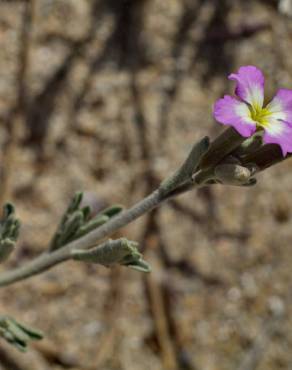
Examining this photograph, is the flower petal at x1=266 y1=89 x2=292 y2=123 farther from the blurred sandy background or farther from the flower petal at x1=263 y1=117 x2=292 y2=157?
the blurred sandy background

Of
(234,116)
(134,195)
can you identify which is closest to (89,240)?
(234,116)

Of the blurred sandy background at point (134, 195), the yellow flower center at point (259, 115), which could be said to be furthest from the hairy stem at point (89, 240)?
the blurred sandy background at point (134, 195)

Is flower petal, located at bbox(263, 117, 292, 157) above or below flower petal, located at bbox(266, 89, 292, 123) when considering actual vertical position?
below

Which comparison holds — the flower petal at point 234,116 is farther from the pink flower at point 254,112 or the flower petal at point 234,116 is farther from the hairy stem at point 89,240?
the hairy stem at point 89,240

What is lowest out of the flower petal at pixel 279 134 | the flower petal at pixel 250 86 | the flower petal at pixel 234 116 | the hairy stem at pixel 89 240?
the hairy stem at pixel 89 240

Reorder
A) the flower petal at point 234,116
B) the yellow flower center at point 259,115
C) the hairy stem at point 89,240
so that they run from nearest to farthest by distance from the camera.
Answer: the flower petal at point 234,116 → the yellow flower center at point 259,115 → the hairy stem at point 89,240

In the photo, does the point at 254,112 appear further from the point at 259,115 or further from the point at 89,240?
the point at 89,240

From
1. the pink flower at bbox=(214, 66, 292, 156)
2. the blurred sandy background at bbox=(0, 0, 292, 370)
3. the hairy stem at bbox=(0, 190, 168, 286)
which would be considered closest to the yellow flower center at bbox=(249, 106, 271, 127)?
the pink flower at bbox=(214, 66, 292, 156)
